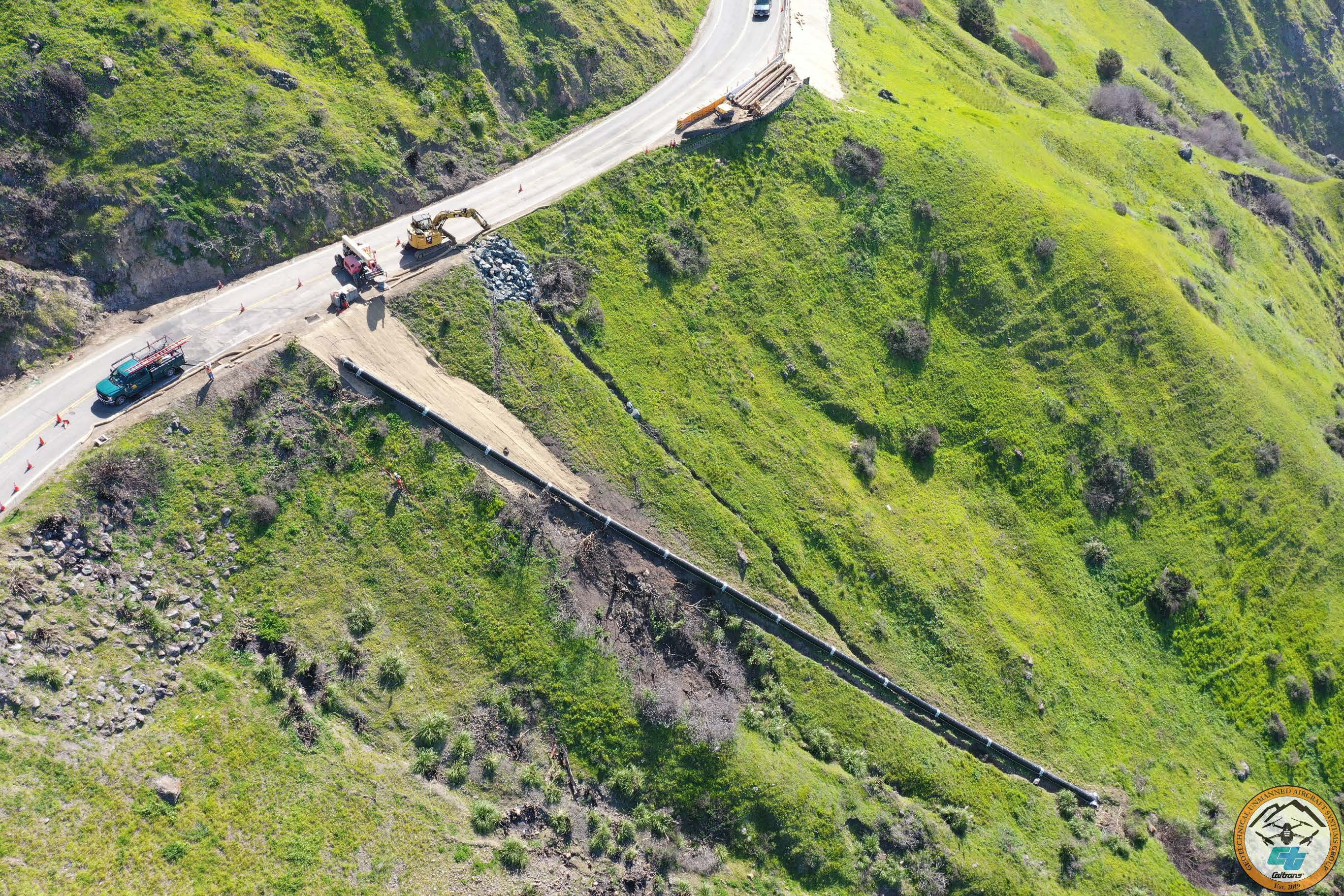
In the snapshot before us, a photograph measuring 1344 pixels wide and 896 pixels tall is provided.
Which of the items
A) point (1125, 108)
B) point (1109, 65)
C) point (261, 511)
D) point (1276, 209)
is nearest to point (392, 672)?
point (261, 511)

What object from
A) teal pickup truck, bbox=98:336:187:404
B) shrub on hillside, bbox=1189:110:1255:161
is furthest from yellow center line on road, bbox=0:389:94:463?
shrub on hillside, bbox=1189:110:1255:161

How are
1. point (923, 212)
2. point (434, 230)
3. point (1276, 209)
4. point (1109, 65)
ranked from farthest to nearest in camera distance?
point (1109, 65) → point (1276, 209) → point (923, 212) → point (434, 230)

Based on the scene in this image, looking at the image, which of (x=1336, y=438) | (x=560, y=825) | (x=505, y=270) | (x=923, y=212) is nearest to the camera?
(x=560, y=825)

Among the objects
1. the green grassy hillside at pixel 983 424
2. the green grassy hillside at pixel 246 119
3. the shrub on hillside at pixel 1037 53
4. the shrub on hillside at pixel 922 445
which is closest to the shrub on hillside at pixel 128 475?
the green grassy hillside at pixel 246 119

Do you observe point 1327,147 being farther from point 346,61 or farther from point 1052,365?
point 346,61

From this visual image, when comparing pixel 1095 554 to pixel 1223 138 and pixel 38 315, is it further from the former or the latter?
pixel 1223 138

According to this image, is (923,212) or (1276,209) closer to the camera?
(923,212)

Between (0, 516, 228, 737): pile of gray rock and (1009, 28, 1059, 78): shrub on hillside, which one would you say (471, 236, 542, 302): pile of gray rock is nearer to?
(0, 516, 228, 737): pile of gray rock
